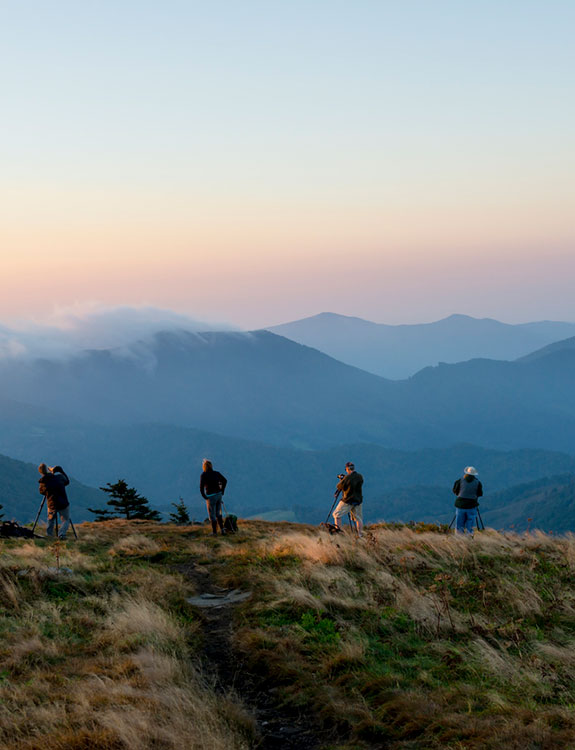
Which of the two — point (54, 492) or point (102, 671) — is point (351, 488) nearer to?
point (54, 492)

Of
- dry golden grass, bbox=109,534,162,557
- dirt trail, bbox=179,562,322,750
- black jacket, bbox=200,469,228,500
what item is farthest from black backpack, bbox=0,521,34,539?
dirt trail, bbox=179,562,322,750

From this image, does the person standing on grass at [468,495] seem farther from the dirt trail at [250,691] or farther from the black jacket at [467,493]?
the dirt trail at [250,691]

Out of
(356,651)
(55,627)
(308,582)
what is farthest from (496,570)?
(55,627)

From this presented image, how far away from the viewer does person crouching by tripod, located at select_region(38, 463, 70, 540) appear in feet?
61.3

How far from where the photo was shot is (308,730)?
20.3ft

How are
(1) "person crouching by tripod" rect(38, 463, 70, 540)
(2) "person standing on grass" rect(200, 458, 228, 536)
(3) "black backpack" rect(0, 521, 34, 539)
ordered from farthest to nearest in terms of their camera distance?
(2) "person standing on grass" rect(200, 458, 228, 536)
(1) "person crouching by tripod" rect(38, 463, 70, 540)
(3) "black backpack" rect(0, 521, 34, 539)

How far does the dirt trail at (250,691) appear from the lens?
600 cm

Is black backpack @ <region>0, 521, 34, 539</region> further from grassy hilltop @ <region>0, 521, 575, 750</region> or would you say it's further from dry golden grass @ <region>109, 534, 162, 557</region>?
grassy hilltop @ <region>0, 521, 575, 750</region>

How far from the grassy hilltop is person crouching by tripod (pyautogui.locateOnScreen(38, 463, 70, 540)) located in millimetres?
4759

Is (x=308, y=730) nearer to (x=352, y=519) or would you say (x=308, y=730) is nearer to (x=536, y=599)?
(x=536, y=599)

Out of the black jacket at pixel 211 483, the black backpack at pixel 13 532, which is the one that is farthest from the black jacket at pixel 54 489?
the black jacket at pixel 211 483

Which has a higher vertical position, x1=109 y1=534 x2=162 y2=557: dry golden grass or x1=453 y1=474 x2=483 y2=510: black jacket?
x1=453 y1=474 x2=483 y2=510: black jacket

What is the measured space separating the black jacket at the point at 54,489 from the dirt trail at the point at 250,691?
983 cm

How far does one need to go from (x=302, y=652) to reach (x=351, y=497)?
9941mm
